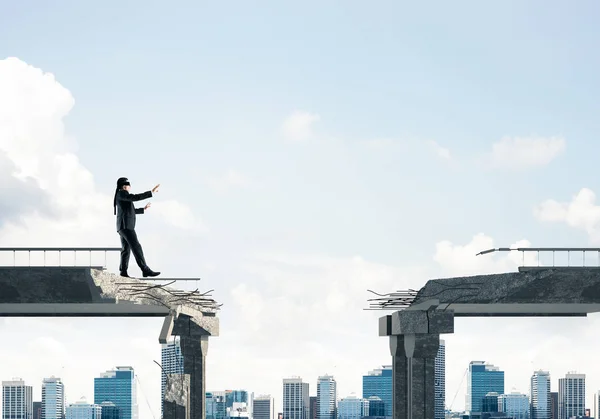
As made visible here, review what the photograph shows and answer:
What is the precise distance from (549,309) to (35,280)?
14055 mm

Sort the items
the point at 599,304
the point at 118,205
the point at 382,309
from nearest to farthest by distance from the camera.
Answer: the point at 118,205 < the point at 599,304 < the point at 382,309

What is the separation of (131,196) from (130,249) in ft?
5.14

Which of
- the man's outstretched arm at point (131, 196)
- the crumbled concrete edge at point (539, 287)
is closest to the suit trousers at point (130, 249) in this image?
the man's outstretched arm at point (131, 196)

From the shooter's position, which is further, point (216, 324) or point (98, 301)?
point (216, 324)

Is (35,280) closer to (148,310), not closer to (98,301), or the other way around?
(98,301)

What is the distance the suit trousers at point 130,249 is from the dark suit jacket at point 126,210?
121mm

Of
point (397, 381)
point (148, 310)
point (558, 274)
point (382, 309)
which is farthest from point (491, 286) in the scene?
point (148, 310)

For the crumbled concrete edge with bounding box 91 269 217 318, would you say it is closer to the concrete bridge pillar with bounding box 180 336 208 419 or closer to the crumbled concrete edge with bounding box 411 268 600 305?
the concrete bridge pillar with bounding box 180 336 208 419

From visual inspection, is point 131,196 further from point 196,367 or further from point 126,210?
point 196,367

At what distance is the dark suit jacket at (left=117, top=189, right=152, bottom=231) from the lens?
840 inches

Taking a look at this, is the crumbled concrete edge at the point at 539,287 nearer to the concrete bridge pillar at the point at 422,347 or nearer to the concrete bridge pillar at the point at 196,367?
the concrete bridge pillar at the point at 422,347

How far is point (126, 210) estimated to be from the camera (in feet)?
70.5

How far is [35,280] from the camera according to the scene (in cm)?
2222

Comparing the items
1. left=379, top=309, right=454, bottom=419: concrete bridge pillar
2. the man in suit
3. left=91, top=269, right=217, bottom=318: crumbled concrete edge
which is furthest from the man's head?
left=379, top=309, right=454, bottom=419: concrete bridge pillar
